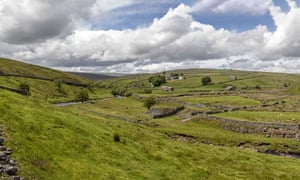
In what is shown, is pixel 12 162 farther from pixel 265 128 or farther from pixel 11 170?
pixel 265 128

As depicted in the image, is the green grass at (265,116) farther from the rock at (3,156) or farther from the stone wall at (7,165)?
the rock at (3,156)

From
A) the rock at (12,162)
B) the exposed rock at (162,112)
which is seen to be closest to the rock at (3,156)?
the rock at (12,162)

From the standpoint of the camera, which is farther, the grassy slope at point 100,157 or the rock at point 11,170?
the grassy slope at point 100,157

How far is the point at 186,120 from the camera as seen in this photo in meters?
96.8

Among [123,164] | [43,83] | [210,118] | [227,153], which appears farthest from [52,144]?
[43,83]

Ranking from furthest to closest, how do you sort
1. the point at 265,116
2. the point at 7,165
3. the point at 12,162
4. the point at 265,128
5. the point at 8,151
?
the point at 265,116, the point at 265,128, the point at 8,151, the point at 12,162, the point at 7,165

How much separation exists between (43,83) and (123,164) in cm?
18162

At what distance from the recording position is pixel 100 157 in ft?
92.3

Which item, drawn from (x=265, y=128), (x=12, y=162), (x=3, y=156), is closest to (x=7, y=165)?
(x=12, y=162)

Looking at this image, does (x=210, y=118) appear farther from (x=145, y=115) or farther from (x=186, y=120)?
(x=145, y=115)

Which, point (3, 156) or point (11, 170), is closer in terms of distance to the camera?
point (11, 170)

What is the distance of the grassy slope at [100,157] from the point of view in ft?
74.8

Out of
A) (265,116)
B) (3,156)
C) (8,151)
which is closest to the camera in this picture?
(3,156)

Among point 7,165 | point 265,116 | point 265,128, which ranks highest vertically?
point 7,165
